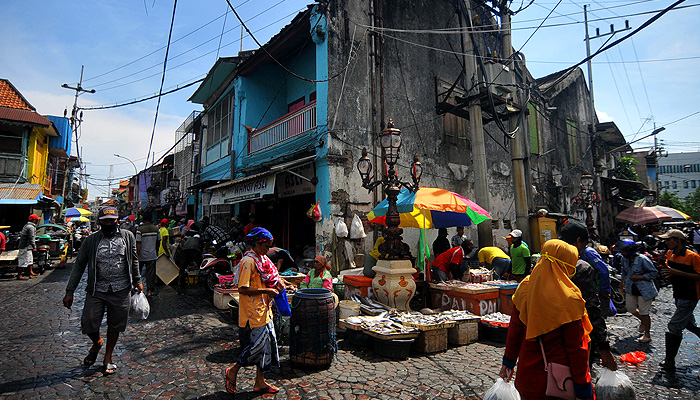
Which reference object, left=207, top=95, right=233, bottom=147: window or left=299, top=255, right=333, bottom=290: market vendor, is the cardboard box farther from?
left=207, top=95, right=233, bottom=147: window

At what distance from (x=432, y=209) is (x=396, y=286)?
204cm

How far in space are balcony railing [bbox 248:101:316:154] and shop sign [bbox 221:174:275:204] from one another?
1.59 m

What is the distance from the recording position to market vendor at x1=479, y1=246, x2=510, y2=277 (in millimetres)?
7961

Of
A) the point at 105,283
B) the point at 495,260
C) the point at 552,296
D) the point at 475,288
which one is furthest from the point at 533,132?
the point at 105,283

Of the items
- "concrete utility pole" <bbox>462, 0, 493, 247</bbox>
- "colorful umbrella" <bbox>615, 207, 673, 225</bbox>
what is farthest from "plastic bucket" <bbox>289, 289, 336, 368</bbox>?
"colorful umbrella" <bbox>615, 207, 673, 225</bbox>

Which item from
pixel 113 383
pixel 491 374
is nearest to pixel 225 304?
pixel 113 383

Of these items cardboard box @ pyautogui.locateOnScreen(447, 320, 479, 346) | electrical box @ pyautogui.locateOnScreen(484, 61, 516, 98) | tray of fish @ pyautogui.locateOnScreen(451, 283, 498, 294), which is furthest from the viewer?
electrical box @ pyautogui.locateOnScreen(484, 61, 516, 98)

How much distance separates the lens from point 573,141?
21.8 m

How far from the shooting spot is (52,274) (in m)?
12.7

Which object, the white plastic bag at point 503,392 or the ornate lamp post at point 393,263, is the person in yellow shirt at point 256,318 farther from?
the ornate lamp post at point 393,263

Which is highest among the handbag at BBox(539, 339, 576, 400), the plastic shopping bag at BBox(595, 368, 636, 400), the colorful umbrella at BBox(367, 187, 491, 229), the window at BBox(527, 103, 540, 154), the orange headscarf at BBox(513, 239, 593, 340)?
the window at BBox(527, 103, 540, 154)

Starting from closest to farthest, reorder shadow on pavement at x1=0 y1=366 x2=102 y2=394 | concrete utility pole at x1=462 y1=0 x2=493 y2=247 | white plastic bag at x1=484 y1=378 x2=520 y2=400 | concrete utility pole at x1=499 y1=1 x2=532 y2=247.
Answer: white plastic bag at x1=484 y1=378 x2=520 y2=400, shadow on pavement at x1=0 y1=366 x2=102 y2=394, concrete utility pole at x1=462 y1=0 x2=493 y2=247, concrete utility pole at x1=499 y1=1 x2=532 y2=247

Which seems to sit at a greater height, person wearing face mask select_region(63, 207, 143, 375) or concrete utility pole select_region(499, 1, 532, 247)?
concrete utility pole select_region(499, 1, 532, 247)

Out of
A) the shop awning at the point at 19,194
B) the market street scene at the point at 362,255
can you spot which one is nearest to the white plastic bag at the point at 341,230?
the market street scene at the point at 362,255
